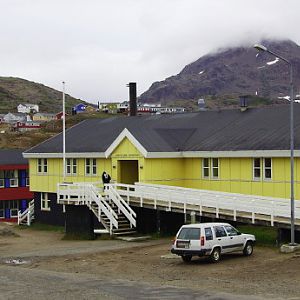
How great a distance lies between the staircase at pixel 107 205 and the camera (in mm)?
36938

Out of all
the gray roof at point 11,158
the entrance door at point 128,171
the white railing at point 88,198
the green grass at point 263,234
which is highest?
the gray roof at point 11,158

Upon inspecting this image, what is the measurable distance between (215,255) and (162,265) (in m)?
2.08

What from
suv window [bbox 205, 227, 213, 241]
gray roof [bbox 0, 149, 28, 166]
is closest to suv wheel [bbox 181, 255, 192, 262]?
suv window [bbox 205, 227, 213, 241]

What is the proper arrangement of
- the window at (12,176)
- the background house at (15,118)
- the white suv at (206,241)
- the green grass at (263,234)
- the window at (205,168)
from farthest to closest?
the background house at (15,118) < the window at (12,176) < the window at (205,168) < the green grass at (263,234) < the white suv at (206,241)

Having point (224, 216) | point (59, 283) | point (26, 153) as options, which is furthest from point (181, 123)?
point (59, 283)

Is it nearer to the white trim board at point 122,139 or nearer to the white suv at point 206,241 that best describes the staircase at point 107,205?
the white trim board at point 122,139

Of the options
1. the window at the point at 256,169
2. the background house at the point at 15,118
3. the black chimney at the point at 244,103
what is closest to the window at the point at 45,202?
the black chimney at the point at 244,103

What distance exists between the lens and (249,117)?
42094 mm

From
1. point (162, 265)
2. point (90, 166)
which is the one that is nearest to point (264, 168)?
point (162, 265)

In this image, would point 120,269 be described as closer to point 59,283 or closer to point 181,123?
point 59,283

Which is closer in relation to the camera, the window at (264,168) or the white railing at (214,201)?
the white railing at (214,201)

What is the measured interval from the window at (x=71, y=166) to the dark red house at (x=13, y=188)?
11289mm

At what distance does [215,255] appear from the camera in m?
26.4

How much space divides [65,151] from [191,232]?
21485 millimetres
